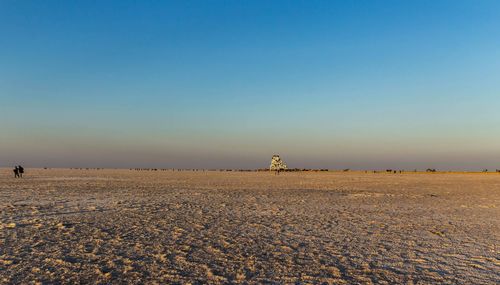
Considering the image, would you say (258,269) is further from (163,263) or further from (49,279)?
(49,279)

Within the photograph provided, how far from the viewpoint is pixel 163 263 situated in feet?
23.1

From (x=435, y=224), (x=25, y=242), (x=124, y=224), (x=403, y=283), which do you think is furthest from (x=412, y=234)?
(x=25, y=242)

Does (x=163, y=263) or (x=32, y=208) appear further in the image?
(x=32, y=208)

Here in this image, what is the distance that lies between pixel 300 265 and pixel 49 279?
14.5 ft

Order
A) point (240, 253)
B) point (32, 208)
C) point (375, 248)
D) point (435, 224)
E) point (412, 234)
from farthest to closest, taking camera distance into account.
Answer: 1. point (32, 208)
2. point (435, 224)
3. point (412, 234)
4. point (375, 248)
5. point (240, 253)

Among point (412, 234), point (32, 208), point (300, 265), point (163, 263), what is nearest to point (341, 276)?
point (300, 265)

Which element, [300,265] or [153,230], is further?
[153,230]

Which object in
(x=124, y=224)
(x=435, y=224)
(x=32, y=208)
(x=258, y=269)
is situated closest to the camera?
(x=258, y=269)

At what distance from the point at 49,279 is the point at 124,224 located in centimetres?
530

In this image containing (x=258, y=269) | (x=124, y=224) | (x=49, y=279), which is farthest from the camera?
(x=124, y=224)

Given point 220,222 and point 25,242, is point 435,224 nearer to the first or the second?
point 220,222

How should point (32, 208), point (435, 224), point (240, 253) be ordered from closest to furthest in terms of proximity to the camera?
1. point (240, 253)
2. point (435, 224)
3. point (32, 208)

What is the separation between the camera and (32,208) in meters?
14.5

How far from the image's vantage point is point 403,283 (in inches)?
238
